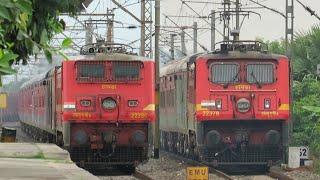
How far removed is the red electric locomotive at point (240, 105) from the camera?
20359 mm

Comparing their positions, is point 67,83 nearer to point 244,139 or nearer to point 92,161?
point 92,161

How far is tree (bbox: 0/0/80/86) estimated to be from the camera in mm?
A: 3977

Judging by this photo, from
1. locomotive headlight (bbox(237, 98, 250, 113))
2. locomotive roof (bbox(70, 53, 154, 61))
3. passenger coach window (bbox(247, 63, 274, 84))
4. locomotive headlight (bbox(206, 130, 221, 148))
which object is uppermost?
locomotive roof (bbox(70, 53, 154, 61))

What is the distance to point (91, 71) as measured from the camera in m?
19.9

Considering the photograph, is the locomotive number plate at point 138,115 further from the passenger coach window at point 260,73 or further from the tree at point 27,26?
the tree at point 27,26

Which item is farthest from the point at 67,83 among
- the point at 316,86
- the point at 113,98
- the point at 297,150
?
the point at 316,86

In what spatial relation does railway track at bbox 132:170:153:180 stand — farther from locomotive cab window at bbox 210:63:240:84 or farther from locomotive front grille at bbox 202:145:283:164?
locomotive cab window at bbox 210:63:240:84

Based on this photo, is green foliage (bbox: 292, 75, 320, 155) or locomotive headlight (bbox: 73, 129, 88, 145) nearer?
locomotive headlight (bbox: 73, 129, 88, 145)

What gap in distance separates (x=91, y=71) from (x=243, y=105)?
412cm

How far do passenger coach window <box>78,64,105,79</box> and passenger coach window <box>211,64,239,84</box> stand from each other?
9.65 feet

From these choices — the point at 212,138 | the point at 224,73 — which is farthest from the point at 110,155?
the point at 224,73

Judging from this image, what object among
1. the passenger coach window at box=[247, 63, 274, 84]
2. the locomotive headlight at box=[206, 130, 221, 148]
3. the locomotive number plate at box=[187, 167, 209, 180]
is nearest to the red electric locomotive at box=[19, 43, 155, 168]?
the locomotive headlight at box=[206, 130, 221, 148]

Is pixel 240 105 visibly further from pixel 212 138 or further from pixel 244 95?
pixel 212 138

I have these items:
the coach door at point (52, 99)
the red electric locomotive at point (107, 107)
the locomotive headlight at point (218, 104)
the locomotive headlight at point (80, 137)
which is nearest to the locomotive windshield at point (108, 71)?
the red electric locomotive at point (107, 107)
